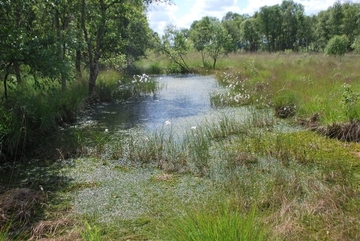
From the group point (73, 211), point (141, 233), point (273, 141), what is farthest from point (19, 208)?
point (273, 141)

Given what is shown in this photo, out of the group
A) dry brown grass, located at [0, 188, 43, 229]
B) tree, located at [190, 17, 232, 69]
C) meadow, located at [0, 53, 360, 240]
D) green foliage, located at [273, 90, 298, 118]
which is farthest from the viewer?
tree, located at [190, 17, 232, 69]

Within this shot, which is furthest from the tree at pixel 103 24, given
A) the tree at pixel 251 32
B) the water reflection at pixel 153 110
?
the tree at pixel 251 32

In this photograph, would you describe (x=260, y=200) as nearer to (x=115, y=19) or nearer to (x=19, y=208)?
(x=19, y=208)

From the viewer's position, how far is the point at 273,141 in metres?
5.38

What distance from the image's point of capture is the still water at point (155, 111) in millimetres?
7282

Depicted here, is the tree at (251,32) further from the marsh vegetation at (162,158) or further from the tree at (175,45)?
the marsh vegetation at (162,158)

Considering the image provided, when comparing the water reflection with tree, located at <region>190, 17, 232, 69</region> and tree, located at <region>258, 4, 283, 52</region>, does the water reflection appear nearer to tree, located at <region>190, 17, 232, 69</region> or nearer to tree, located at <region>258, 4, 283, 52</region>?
tree, located at <region>190, 17, 232, 69</region>

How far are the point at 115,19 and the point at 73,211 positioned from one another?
30.5 ft

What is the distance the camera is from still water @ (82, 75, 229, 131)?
7282 mm

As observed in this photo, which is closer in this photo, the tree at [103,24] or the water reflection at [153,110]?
the water reflection at [153,110]

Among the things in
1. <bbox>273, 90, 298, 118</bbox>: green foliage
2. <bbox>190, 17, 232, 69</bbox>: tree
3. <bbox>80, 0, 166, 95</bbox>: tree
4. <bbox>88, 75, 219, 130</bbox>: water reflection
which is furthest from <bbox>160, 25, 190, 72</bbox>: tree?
<bbox>273, 90, 298, 118</bbox>: green foliage

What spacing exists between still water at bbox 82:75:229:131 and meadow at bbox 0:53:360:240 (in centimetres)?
80

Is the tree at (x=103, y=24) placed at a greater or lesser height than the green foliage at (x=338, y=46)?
greater

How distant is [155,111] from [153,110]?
18cm
